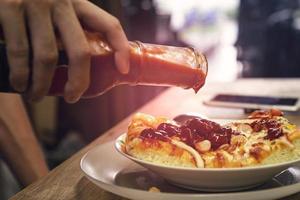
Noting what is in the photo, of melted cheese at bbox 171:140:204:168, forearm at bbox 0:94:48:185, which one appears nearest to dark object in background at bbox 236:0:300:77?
forearm at bbox 0:94:48:185

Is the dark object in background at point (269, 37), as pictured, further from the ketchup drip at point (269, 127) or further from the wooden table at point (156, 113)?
the ketchup drip at point (269, 127)

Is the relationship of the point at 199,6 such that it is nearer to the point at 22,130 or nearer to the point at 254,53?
the point at 254,53

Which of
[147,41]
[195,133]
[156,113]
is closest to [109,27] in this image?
[195,133]

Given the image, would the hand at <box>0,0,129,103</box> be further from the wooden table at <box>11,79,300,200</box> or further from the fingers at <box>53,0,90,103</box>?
the wooden table at <box>11,79,300,200</box>

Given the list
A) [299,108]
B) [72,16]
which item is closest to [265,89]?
[299,108]

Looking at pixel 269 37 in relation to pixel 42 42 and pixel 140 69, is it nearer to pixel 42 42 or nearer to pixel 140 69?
pixel 140 69

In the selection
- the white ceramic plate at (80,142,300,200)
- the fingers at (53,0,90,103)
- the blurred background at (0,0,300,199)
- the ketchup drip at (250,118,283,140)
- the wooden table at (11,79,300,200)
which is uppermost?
the fingers at (53,0,90,103)
